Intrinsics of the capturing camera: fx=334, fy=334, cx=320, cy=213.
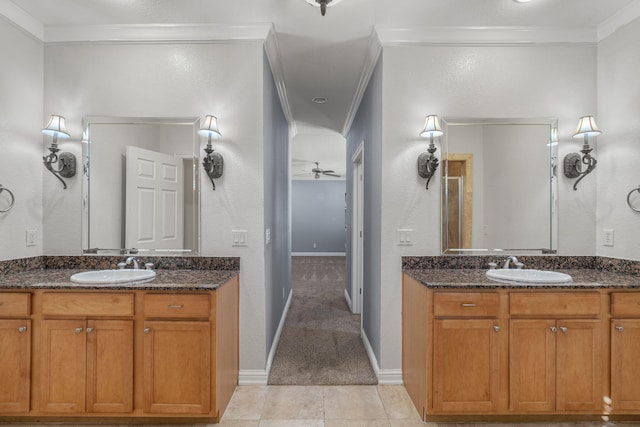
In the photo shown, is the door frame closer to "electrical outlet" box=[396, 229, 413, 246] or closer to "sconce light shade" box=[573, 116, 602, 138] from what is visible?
"electrical outlet" box=[396, 229, 413, 246]

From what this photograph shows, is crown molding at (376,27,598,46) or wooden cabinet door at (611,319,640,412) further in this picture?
crown molding at (376,27,598,46)

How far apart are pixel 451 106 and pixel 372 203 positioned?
0.97 metres

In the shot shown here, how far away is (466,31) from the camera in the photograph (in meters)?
2.48

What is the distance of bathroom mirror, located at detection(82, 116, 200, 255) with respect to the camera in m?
2.47

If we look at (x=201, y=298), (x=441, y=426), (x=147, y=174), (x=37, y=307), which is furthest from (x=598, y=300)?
(x=37, y=307)

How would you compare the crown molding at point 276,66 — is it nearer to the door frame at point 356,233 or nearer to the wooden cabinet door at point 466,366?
the door frame at point 356,233

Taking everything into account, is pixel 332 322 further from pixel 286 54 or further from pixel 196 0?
pixel 196 0

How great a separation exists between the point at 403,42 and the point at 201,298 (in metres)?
2.26

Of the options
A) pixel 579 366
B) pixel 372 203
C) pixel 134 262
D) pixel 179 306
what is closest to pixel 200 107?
pixel 134 262

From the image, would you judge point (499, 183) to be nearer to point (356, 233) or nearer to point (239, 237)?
point (356, 233)

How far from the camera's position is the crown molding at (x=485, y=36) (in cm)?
247

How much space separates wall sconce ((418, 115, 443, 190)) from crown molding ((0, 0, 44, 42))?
113 inches

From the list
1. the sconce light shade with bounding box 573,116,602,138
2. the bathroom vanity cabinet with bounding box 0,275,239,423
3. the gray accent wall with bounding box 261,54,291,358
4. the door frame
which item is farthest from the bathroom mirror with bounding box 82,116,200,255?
the sconce light shade with bounding box 573,116,602,138

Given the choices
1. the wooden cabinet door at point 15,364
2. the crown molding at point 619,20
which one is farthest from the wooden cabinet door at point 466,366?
the wooden cabinet door at point 15,364
